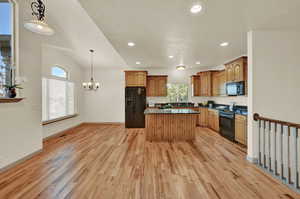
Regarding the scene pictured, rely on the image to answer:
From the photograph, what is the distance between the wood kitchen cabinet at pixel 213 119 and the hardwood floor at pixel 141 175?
1585 millimetres

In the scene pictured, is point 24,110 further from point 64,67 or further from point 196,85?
point 196,85

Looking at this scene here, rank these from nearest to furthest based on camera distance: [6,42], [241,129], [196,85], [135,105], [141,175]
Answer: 1. [141,175]
2. [6,42]
3. [241,129]
4. [135,105]
5. [196,85]

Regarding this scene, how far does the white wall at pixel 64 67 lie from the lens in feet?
14.8

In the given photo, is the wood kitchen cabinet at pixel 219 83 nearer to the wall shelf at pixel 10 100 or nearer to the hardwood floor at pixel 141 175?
the hardwood floor at pixel 141 175

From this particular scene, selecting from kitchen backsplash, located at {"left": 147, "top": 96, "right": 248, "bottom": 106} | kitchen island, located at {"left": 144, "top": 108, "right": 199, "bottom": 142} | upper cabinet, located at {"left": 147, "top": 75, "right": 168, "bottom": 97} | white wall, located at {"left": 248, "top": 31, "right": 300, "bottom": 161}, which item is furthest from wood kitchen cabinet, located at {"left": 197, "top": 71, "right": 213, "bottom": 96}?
white wall, located at {"left": 248, "top": 31, "right": 300, "bottom": 161}

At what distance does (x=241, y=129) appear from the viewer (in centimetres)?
377

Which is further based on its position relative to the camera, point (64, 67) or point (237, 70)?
point (64, 67)

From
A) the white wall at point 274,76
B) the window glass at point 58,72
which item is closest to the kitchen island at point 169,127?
the white wall at point 274,76

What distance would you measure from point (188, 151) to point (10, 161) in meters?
3.84

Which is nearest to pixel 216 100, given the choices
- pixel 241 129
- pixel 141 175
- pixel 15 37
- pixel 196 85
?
pixel 196 85

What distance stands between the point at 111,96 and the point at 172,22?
5223mm

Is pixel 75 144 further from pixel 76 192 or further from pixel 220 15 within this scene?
pixel 220 15

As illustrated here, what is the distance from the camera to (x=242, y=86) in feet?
13.1

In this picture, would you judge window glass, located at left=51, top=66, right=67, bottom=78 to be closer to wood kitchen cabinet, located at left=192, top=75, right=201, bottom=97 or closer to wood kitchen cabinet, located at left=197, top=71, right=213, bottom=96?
wood kitchen cabinet, located at left=192, top=75, right=201, bottom=97
